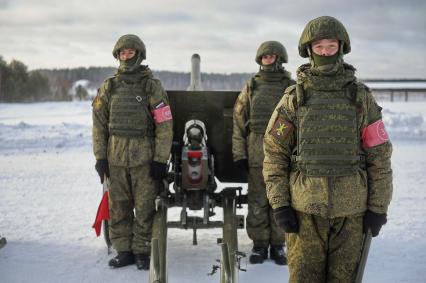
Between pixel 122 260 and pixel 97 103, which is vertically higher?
pixel 97 103

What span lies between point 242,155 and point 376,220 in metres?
2.13

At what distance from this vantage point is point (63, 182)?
8750 millimetres

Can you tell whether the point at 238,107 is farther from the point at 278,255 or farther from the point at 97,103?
the point at 278,255

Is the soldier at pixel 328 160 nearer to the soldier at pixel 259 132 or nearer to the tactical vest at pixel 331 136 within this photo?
the tactical vest at pixel 331 136

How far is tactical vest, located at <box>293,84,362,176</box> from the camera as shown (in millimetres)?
3117

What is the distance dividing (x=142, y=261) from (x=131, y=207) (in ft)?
1.83

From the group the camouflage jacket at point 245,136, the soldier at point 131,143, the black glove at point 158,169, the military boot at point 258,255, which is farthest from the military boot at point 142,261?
the camouflage jacket at point 245,136

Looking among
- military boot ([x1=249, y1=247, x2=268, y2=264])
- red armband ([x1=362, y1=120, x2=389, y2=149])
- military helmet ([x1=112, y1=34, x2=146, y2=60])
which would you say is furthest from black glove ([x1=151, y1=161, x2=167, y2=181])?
red armband ([x1=362, y1=120, x2=389, y2=149])

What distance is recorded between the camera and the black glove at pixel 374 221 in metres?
3.15

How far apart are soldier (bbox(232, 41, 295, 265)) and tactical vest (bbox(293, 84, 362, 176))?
6.35ft

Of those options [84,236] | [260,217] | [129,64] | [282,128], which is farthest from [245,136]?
[84,236]

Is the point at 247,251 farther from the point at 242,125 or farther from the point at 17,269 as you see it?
the point at 17,269

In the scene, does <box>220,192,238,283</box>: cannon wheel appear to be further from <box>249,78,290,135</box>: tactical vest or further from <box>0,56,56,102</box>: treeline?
<box>0,56,56,102</box>: treeline

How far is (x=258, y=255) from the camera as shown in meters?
5.21
